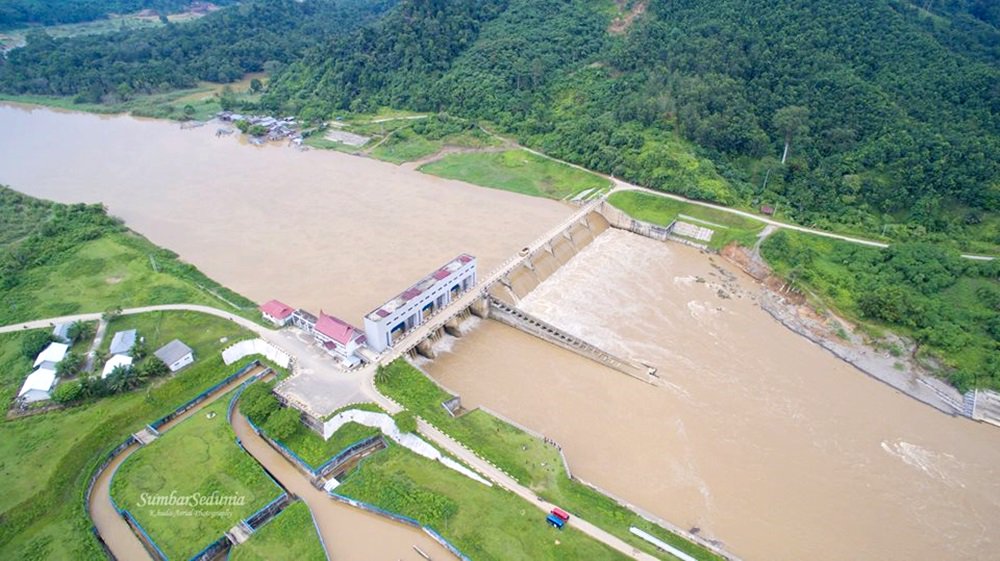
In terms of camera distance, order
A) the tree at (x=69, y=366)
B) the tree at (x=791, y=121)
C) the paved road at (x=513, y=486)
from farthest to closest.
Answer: the tree at (x=791, y=121) → the tree at (x=69, y=366) → the paved road at (x=513, y=486)

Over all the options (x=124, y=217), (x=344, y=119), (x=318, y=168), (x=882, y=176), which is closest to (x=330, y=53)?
(x=344, y=119)

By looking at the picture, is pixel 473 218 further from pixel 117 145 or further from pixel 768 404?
pixel 117 145

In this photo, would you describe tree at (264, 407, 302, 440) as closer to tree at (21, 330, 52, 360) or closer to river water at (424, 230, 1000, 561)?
river water at (424, 230, 1000, 561)

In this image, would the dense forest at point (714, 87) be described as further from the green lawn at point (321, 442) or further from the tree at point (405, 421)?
the green lawn at point (321, 442)

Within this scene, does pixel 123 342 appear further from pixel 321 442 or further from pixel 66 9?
pixel 66 9

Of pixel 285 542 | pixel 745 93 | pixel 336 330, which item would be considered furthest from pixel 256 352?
pixel 745 93

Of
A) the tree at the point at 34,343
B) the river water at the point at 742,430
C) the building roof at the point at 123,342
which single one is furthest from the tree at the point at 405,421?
the tree at the point at 34,343
